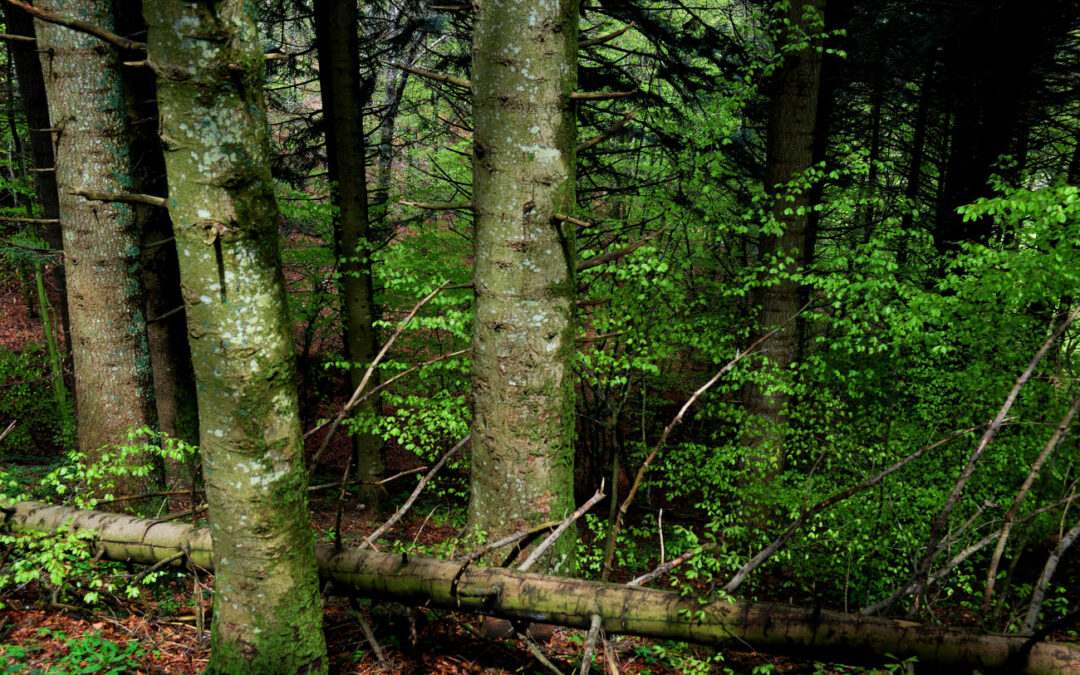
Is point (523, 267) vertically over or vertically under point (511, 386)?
over

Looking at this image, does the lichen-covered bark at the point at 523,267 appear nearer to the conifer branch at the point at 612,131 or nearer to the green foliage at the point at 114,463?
the conifer branch at the point at 612,131

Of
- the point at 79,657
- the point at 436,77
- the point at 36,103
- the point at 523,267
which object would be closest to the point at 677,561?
the point at 523,267

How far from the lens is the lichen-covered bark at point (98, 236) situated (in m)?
4.27

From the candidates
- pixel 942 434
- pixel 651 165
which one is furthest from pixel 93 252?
pixel 942 434

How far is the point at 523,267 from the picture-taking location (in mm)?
3473

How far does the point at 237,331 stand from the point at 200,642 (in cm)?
219

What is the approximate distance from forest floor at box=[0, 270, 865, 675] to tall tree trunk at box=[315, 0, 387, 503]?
3686 millimetres

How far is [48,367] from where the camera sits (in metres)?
Answer: 12.5

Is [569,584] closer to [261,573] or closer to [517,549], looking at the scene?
[517,549]

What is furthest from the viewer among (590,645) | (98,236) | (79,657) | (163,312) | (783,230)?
(783,230)

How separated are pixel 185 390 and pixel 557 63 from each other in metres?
5.12

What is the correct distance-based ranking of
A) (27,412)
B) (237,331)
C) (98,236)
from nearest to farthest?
(237,331) < (98,236) < (27,412)

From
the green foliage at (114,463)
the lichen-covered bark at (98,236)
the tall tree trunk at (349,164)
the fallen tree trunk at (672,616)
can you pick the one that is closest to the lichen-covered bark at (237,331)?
the fallen tree trunk at (672,616)

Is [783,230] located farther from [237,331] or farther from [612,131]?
[237,331]
